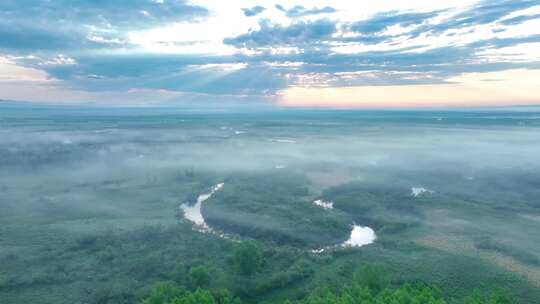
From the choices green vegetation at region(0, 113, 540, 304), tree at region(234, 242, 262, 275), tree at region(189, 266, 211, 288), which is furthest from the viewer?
tree at region(234, 242, 262, 275)

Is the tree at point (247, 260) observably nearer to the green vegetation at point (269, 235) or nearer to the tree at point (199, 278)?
the green vegetation at point (269, 235)

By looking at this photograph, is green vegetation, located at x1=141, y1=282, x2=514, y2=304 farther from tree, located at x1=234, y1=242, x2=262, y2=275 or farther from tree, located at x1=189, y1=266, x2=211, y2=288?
tree, located at x1=234, y1=242, x2=262, y2=275

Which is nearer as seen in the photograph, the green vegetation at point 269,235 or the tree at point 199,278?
the green vegetation at point 269,235

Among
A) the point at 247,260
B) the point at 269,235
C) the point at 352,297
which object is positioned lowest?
the point at 269,235

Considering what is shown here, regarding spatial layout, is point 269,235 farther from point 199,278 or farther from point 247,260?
point 199,278

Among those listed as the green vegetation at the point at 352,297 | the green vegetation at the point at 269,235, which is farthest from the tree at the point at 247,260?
the green vegetation at the point at 352,297

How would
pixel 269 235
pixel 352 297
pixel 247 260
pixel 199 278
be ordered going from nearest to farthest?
pixel 352 297 < pixel 199 278 < pixel 247 260 < pixel 269 235

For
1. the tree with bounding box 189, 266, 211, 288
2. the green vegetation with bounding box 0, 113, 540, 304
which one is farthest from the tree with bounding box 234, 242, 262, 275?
the tree with bounding box 189, 266, 211, 288

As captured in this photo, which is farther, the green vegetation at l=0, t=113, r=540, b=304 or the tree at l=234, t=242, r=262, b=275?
the tree at l=234, t=242, r=262, b=275

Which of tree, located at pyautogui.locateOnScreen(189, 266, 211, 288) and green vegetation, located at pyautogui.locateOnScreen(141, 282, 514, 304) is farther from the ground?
green vegetation, located at pyautogui.locateOnScreen(141, 282, 514, 304)

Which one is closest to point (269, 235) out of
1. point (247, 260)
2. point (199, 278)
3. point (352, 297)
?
point (247, 260)

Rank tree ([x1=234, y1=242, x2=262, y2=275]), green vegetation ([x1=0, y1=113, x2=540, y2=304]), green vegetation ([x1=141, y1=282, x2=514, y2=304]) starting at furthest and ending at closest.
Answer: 1. tree ([x1=234, y1=242, x2=262, y2=275])
2. green vegetation ([x1=0, y1=113, x2=540, y2=304])
3. green vegetation ([x1=141, y1=282, x2=514, y2=304])

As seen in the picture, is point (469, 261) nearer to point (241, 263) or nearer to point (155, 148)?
point (241, 263)

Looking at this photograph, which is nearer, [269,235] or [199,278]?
[199,278]
